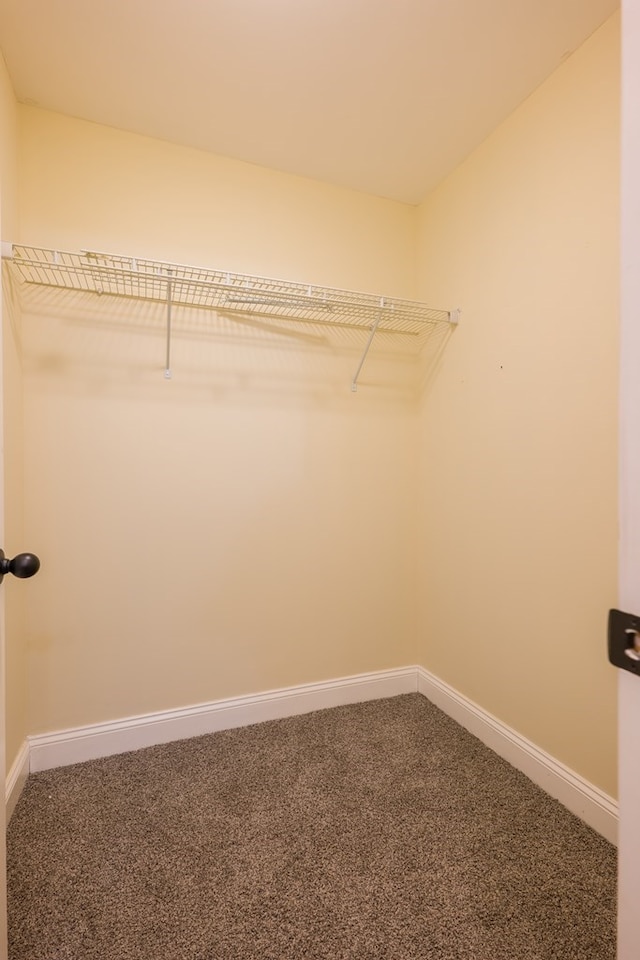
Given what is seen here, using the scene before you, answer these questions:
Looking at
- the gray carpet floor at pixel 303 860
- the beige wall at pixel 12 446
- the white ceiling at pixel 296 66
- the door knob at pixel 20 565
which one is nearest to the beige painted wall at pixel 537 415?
the white ceiling at pixel 296 66

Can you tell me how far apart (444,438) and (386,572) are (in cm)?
75

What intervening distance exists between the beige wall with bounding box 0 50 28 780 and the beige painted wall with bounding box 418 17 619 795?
5.77 feet

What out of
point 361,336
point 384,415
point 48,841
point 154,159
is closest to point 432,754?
point 48,841

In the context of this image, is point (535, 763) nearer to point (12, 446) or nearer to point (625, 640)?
point (625, 640)

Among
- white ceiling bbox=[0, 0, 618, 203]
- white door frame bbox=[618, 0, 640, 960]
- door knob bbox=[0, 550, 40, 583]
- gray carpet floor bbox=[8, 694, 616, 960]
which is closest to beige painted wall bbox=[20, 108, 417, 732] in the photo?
white ceiling bbox=[0, 0, 618, 203]

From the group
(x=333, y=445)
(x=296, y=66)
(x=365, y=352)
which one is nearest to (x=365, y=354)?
(x=365, y=352)

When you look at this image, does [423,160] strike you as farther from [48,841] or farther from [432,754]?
[48,841]

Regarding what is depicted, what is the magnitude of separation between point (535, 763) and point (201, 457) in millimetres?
1765

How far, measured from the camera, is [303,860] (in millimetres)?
1243

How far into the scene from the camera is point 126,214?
5.58 ft

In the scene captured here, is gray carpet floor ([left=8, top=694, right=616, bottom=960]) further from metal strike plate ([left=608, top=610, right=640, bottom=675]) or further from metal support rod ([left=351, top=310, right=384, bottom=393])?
metal support rod ([left=351, top=310, right=384, bottom=393])

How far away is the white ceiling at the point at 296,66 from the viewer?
1.25 meters

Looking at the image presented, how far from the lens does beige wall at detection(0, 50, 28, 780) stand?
1409mm

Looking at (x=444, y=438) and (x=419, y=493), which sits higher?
(x=444, y=438)
